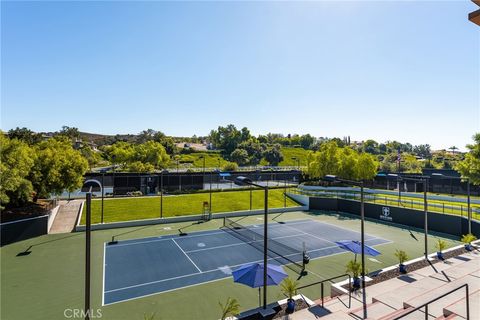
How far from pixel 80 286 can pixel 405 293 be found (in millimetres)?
16246

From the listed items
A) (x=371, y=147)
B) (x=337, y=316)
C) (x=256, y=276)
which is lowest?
(x=337, y=316)

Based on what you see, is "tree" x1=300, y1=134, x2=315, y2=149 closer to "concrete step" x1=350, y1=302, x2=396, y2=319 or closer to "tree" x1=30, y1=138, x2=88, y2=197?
"tree" x1=30, y1=138, x2=88, y2=197

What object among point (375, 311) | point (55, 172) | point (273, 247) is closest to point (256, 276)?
point (375, 311)

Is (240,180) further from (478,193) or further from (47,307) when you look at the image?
(478,193)

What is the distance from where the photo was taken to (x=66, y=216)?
2856 cm

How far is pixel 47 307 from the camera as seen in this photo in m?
12.9

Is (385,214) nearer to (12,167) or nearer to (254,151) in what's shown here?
(12,167)

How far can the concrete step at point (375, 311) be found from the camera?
33.3 ft

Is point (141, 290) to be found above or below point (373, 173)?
below

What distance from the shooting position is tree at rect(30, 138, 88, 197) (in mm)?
24547

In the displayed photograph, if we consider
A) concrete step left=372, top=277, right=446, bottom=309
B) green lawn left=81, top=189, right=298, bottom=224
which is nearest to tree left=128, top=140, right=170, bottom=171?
green lawn left=81, top=189, right=298, bottom=224

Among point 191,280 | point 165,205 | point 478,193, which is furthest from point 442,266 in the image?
point 478,193

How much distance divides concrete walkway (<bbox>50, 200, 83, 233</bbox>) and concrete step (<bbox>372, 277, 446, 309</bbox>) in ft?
86.7

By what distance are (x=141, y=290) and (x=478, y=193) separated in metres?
44.9
